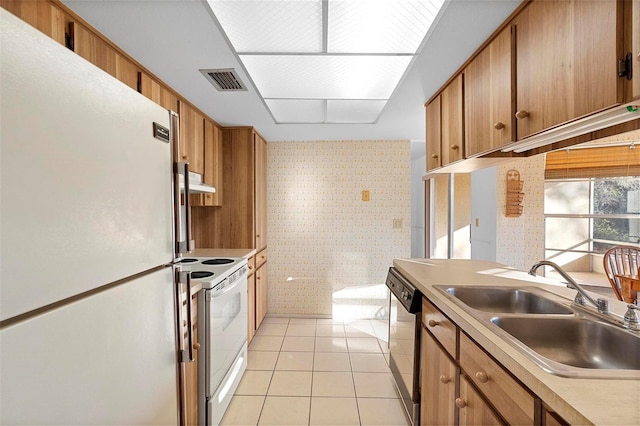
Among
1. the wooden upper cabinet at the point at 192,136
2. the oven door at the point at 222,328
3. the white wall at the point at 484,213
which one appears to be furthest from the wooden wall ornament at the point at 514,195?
the wooden upper cabinet at the point at 192,136

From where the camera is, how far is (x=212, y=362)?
73.8 inches

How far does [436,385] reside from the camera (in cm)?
150

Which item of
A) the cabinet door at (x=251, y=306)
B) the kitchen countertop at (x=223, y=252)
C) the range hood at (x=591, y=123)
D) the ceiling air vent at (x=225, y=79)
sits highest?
the ceiling air vent at (x=225, y=79)

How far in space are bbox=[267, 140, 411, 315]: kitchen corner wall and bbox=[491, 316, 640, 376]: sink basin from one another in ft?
8.59

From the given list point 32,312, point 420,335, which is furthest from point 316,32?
point 420,335

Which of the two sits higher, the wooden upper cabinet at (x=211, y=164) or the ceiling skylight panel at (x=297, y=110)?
the ceiling skylight panel at (x=297, y=110)

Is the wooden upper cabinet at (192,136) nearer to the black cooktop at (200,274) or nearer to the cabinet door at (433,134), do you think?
the black cooktop at (200,274)

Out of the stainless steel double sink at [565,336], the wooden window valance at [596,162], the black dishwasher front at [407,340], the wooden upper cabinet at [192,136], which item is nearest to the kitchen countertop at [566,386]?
the stainless steel double sink at [565,336]

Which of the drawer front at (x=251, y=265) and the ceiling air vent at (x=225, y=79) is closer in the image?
the ceiling air vent at (x=225, y=79)

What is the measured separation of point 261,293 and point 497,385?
2893 mm

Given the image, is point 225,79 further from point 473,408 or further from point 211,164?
point 473,408

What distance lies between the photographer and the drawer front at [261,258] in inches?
132

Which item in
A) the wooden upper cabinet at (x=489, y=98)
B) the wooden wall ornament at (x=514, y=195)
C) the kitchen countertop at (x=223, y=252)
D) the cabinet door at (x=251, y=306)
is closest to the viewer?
the wooden upper cabinet at (x=489, y=98)

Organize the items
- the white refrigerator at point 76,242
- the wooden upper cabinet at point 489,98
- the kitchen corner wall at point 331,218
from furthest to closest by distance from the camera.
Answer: the kitchen corner wall at point 331,218 < the wooden upper cabinet at point 489,98 < the white refrigerator at point 76,242
